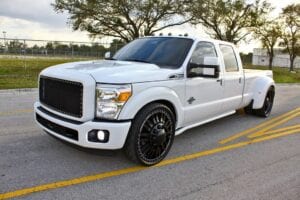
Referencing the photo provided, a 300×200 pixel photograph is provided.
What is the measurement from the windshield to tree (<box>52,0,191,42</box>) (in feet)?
56.3

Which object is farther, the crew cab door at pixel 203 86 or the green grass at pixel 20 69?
the green grass at pixel 20 69

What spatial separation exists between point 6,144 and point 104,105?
2180 mm

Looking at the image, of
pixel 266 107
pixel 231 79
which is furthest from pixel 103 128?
pixel 266 107

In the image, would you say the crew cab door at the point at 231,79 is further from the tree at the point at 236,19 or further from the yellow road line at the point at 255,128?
the tree at the point at 236,19

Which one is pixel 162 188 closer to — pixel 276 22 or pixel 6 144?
pixel 6 144

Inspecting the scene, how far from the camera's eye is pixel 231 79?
6133 mm

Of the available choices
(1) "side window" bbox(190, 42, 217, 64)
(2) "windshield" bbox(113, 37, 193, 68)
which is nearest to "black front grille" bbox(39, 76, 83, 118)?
(2) "windshield" bbox(113, 37, 193, 68)

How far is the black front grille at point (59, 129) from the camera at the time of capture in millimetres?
3967

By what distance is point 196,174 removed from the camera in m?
4.22

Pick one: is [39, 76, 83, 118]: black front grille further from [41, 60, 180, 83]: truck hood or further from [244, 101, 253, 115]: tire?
[244, 101, 253, 115]: tire

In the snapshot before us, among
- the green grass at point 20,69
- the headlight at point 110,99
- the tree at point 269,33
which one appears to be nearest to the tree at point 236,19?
the tree at point 269,33

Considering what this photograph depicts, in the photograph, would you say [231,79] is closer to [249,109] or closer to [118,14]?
[249,109]

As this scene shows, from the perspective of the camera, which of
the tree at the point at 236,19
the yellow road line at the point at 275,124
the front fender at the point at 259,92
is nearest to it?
the yellow road line at the point at 275,124

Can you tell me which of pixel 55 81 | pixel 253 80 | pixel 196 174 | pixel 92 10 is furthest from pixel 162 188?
pixel 92 10
